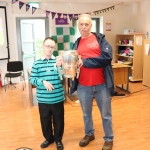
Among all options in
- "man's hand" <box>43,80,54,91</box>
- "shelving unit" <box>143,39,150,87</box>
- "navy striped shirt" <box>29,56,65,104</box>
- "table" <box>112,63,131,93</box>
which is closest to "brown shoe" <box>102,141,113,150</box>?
"navy striped shirt" <box>29,56,65,104</box>

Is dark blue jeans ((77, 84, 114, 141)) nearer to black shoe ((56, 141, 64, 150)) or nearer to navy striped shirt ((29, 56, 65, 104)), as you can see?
navy striped shirt ((29, 56, 65, 104))

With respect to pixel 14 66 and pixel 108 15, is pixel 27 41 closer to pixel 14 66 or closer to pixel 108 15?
pixel 14 66

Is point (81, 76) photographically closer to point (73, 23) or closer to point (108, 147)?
point (108, 147)

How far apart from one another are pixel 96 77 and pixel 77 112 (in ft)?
5.40

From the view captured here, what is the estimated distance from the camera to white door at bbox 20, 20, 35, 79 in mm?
5970

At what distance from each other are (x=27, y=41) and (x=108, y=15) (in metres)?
2.67

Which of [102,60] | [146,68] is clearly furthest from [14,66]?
[102,60]

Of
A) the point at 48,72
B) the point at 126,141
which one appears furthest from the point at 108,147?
the point at 48,72

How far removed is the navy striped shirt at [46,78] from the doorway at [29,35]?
4.06 metres

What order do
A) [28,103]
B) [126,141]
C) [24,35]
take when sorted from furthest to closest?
1. [24,35]
2. [28,103]
3. [126,141]

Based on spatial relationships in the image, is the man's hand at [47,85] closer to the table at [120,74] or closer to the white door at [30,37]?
the table at [120,74]

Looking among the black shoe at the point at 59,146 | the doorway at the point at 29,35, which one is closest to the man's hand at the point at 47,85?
the black shoe at the point at 59,146

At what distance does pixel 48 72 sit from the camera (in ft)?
6.84

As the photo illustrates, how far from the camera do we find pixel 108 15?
6402 mm
